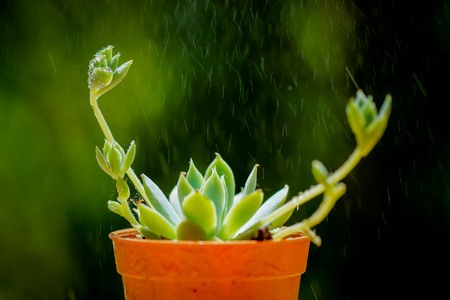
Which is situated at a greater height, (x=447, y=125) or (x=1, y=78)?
(x=1, y=78)

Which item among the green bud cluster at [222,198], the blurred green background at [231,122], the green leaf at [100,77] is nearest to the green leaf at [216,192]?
the green bud cluster at [222,198]

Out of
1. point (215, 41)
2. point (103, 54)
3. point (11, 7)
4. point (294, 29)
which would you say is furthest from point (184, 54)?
point (103, 54)

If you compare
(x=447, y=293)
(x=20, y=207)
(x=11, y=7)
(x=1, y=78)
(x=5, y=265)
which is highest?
(x=11, y=7)

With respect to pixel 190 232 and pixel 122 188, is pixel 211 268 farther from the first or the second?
pixel 122 188

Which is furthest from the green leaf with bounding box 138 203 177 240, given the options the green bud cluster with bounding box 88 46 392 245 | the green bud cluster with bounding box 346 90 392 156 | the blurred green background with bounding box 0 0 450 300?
the blurred green background with bounding box 0 0 450 300

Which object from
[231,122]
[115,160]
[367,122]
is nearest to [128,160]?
[115,160]

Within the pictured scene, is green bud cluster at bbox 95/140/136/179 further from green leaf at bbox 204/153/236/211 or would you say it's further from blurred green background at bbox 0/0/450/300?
blurred green background at bbox 0/0/450/300

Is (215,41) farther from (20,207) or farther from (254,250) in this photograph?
(254,250)
